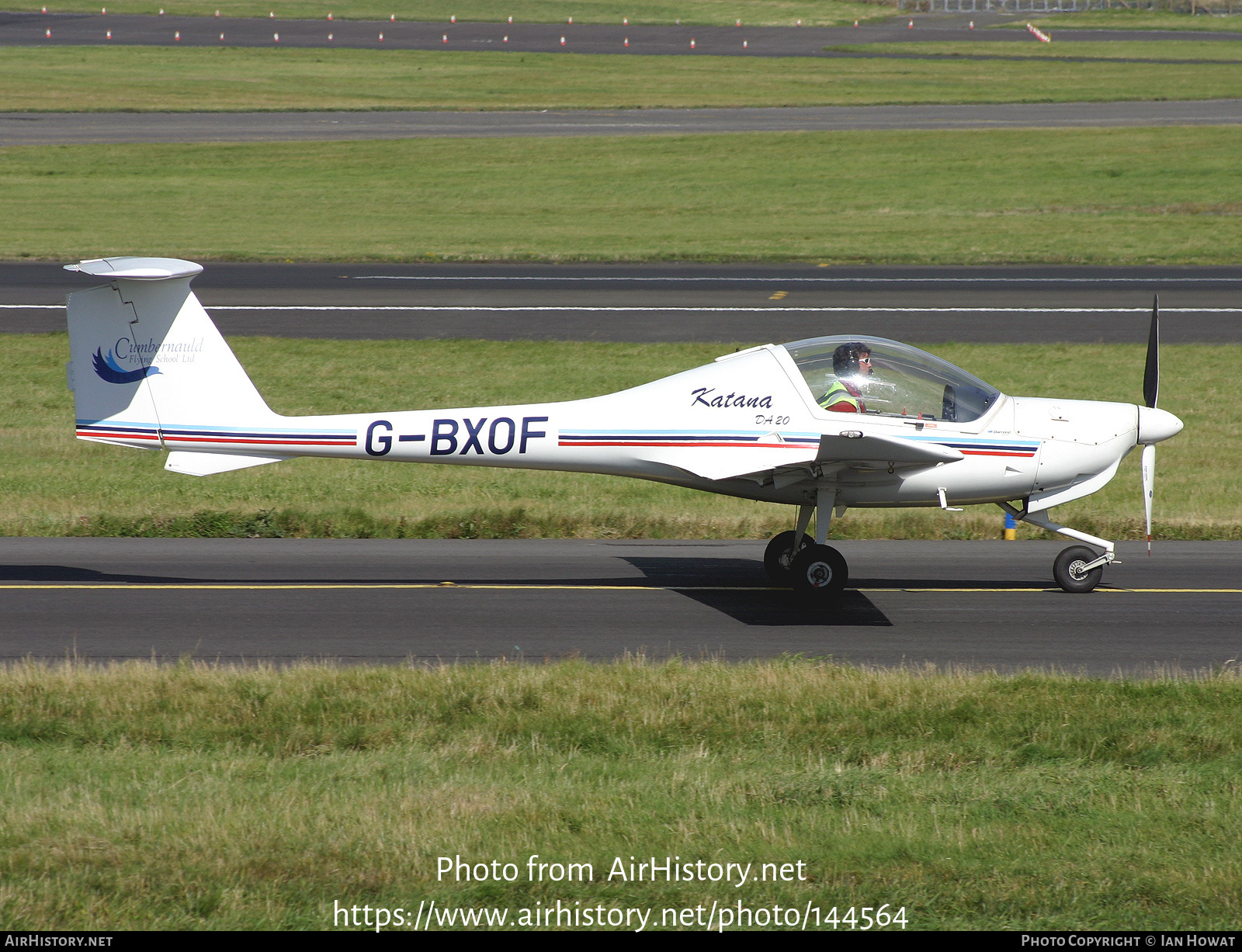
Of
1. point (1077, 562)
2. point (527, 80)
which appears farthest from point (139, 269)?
point (527, 80)

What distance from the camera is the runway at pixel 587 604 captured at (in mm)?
10570

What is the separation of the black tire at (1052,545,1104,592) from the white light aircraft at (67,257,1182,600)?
0.71m

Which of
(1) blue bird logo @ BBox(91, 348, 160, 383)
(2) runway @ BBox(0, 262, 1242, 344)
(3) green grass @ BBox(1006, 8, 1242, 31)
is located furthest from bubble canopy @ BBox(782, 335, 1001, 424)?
(3) green grass @ BBox(1006, 8, 1242, 31)

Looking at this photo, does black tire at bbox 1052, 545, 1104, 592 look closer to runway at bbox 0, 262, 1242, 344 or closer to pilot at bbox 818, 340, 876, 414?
pilot at bbox 818, 340, 876, 414

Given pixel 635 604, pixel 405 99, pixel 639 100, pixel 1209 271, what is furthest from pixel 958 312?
pixel 405 99

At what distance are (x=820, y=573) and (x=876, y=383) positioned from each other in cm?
188

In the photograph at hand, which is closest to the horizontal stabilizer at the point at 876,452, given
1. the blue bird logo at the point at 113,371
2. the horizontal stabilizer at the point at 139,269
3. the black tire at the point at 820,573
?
the black tire at the point at 820,573

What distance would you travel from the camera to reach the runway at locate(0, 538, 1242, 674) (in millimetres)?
10570

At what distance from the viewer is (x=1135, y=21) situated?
90125 mm

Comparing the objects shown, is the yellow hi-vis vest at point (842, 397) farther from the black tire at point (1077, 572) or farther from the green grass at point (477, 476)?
the green grass at point (477, 476)

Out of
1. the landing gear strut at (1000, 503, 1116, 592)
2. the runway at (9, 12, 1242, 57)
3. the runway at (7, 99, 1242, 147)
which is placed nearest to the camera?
the landing gear strut at (1000, 503, 1116, 592)

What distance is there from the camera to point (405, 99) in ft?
197

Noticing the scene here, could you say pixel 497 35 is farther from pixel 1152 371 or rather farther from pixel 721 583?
pixel 1152 371

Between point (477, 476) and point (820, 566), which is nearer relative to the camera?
point (820, 566)
